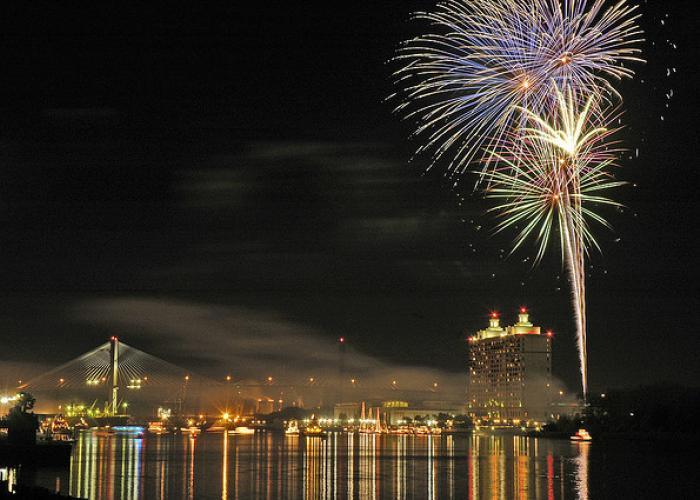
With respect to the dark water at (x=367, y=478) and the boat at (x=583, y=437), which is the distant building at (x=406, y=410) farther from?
the dark water at (x=367, y=478)

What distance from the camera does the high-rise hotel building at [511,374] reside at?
16612 centimetres

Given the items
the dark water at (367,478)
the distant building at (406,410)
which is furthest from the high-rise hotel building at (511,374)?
the dark water at (367,478)

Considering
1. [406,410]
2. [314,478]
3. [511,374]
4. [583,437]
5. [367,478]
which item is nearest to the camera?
[314,478]

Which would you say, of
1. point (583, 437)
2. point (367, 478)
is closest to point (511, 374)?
point (583, 437)

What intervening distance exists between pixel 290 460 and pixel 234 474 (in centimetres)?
1220

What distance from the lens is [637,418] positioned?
91188mm

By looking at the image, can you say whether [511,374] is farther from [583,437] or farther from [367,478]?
[367,478]

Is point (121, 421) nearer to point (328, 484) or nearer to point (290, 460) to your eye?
point (290, 460)

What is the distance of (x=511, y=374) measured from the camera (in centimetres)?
17175

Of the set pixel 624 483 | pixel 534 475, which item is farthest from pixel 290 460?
pixel 624 483

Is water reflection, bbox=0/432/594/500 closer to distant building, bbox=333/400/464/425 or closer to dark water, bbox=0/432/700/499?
dark water, bbox=0/432/700/499

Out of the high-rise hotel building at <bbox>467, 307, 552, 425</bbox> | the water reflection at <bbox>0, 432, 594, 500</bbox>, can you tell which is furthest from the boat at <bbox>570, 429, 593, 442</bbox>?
the high-rise hotel building at <bbox>467, 307, 552, 425</bbox>

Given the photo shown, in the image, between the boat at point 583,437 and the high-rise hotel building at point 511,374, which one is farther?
the high-rise hotel building at point 511,374

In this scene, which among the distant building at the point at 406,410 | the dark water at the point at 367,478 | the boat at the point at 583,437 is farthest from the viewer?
the distant building at the point at 406,410
